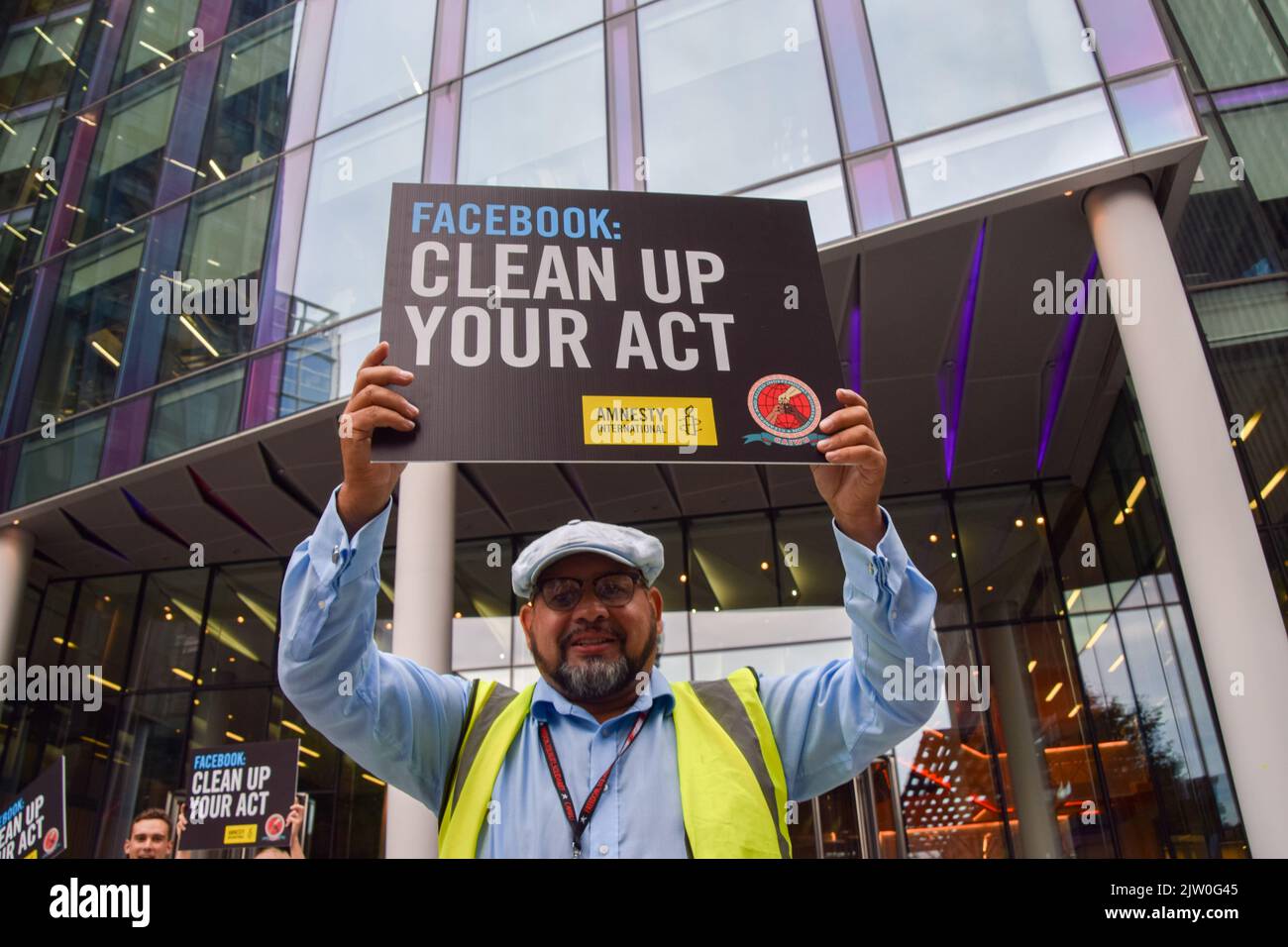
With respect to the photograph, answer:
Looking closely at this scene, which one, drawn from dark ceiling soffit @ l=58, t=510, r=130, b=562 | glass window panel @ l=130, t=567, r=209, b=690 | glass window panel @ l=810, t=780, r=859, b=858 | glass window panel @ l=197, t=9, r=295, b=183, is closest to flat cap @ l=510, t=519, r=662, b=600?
glass window panel @ l=810, t=780, r=859, b=858

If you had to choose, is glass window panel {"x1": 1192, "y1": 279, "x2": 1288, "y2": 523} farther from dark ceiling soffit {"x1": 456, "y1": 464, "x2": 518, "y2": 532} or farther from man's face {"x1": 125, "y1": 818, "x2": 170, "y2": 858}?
man's face {"x1": 125, "y1": 818, "x2": 170, "y2": 858}

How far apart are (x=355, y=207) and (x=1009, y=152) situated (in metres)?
8.30

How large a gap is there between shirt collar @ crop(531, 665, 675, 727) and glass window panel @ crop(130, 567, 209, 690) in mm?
16319

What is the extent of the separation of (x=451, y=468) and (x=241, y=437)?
3.38m

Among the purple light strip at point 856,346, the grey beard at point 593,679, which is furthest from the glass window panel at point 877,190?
the grey beard at point 593,679

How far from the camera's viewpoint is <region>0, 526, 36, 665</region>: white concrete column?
554 inches

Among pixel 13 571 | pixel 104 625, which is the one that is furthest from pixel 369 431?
pixel 104 625

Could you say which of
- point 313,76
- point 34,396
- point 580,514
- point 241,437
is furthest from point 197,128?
point 580,514

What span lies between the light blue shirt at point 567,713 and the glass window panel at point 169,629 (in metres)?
16.3

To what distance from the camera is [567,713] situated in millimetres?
2270

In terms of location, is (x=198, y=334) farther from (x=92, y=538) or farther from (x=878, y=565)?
(x=878, y=565)
